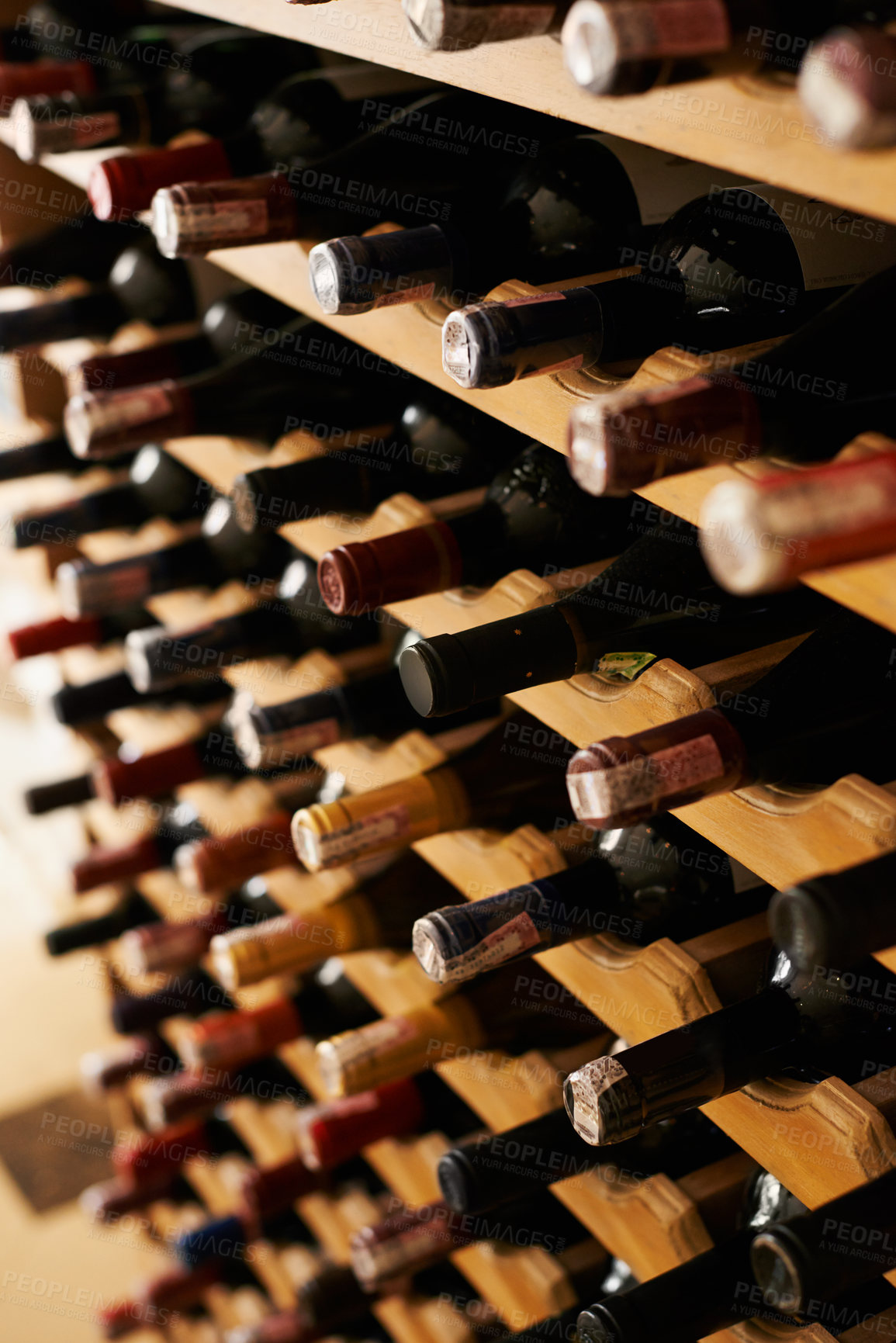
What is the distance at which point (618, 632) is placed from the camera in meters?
0.56

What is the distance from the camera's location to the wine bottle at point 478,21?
1.28 feet

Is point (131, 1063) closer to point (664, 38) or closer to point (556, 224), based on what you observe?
point (556, 224)

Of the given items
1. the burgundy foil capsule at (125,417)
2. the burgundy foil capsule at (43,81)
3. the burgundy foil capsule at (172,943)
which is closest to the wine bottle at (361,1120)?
the burgundy foil capsule at (172,943)

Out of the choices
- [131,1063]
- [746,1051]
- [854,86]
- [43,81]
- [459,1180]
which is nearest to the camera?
[854,86]

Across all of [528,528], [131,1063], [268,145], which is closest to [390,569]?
[528,528]

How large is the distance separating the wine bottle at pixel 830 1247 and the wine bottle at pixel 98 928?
0.88 m

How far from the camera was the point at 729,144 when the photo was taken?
14.0 inches

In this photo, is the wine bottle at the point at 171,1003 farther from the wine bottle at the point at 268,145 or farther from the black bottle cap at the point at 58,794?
the wine bottle at the point at 268,145

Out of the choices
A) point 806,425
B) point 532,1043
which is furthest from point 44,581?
point 806,425

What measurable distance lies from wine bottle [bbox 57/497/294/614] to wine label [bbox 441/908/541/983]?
1.38ft

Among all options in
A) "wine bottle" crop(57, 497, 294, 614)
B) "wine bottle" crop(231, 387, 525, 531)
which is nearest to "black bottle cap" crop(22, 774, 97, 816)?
"wine bottle" crop(57, 497, 294, 614)

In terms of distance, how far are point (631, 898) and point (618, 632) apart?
→ 0.52ft

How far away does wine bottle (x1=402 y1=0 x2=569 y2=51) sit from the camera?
39 cm

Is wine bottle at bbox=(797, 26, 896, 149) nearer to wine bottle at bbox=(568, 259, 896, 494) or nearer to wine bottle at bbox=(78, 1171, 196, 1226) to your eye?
wine bottle at bbox=(568, 259, 896, 494)
